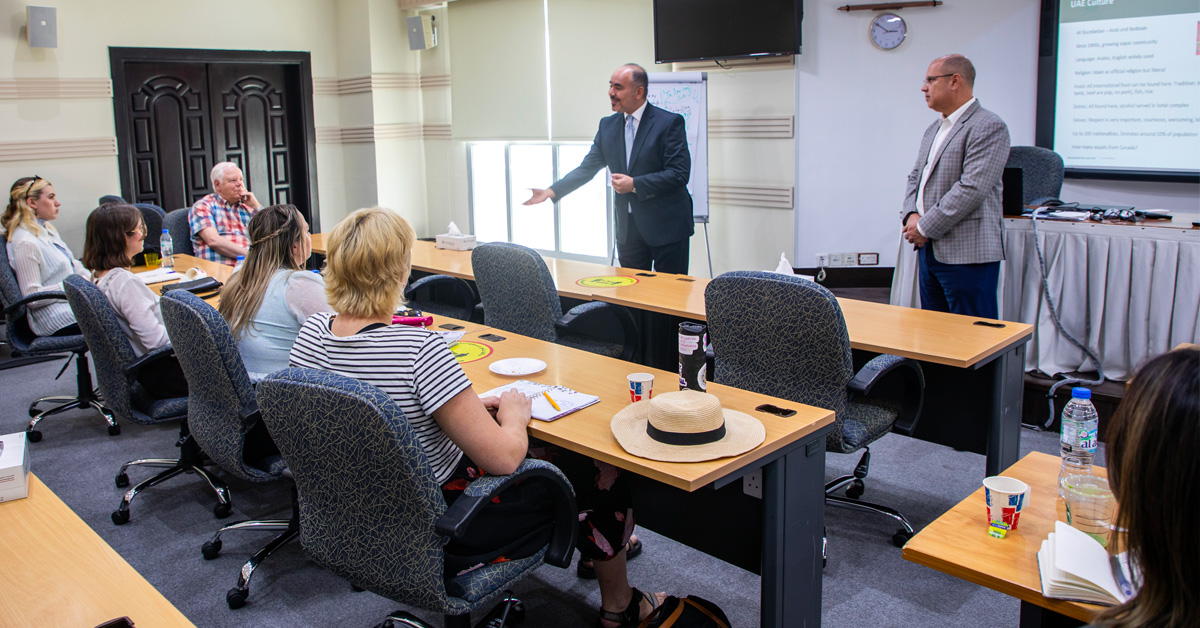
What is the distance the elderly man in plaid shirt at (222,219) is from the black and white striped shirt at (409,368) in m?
3.39

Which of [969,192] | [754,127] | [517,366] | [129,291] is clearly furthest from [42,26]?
[969,192]

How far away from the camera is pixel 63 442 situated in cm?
416

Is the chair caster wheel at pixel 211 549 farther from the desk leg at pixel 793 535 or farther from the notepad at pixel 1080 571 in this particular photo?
the notepad at pixel 1080 571

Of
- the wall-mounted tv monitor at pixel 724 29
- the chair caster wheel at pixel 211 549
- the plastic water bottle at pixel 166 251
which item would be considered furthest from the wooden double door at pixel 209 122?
the chair caster wheel at pixel 211 549

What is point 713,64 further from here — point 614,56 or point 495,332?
point 495,332

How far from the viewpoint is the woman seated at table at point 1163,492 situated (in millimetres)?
987

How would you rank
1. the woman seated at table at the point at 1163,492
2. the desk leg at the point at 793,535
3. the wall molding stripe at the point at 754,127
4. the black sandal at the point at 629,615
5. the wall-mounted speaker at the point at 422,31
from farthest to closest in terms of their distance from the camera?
the wall-mounted speaker at the point at 422,31 → the wall molding stripe at the point at 754,127 → the black sandal at the point at 629,615 → the desk leg at the point at 793,535 → the woman seated at table at the point at 1163,492

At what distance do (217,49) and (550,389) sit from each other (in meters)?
5.78

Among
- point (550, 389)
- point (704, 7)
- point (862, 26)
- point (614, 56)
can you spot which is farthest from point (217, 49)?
point (550, 389)

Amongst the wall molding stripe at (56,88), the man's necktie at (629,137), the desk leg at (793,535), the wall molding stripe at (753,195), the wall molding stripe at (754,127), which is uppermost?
the wall molding stripe at (56,88)

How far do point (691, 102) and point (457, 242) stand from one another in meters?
2.06

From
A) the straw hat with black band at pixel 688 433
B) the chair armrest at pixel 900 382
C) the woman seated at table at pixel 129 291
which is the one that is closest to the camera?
the straw hat with black band at pixel 688 433

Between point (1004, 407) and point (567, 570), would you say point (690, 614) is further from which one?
point (1004, 407)

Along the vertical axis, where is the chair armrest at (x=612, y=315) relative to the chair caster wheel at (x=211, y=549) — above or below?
above
